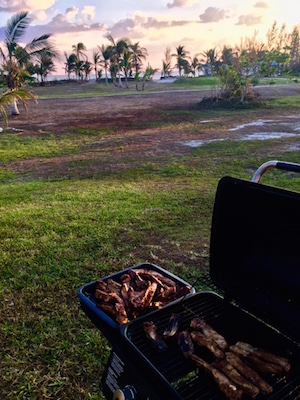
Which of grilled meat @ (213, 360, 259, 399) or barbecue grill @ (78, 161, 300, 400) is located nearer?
grilled meat @ (213, 360, 259, 399)

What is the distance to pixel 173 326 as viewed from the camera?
71.9 inches

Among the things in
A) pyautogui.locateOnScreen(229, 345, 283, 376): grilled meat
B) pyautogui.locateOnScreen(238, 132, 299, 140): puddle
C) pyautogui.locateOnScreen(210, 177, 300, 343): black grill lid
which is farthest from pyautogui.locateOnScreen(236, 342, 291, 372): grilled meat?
pyautogui.locateOnScreen(238, 132, 299, 140): puddle

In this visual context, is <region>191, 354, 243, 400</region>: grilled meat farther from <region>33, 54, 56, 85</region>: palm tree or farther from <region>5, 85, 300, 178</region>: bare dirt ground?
<region>33, 54, 56, 85</region>: palm tree

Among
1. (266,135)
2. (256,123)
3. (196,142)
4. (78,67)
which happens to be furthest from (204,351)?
(78,67)

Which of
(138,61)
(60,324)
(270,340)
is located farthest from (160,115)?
(138,61)

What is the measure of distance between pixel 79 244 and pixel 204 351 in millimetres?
2977

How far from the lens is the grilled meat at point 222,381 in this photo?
1.45m

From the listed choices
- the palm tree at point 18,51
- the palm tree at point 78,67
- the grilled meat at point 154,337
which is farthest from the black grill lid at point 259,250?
the palm tree at point 78,67

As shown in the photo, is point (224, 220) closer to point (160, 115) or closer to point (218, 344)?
point (218, 344)

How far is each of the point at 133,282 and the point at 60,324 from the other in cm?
111

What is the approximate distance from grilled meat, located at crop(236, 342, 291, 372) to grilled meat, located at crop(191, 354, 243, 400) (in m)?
0.20

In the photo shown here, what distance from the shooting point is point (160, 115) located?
58.5ft

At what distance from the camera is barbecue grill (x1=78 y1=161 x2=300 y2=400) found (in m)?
1.57

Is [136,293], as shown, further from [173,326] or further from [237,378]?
[237,378]
